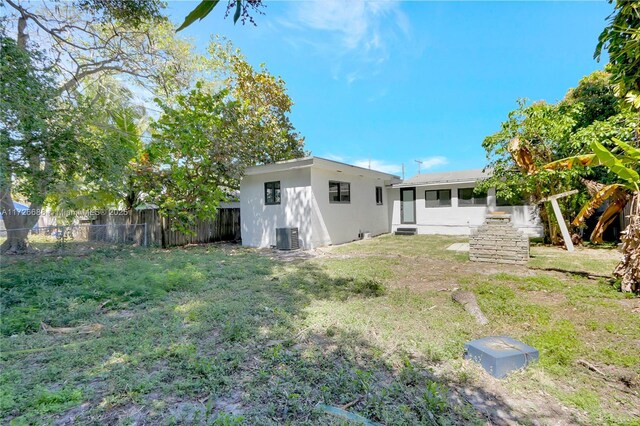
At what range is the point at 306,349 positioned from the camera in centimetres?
311

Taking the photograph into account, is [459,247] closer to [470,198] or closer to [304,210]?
[470,198]

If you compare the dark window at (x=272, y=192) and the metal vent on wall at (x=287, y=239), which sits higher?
the dark window at (x=272, y=192)

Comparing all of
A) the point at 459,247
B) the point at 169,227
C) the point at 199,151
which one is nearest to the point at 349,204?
the point at 459,247

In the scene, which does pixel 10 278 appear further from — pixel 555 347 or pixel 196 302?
pixel 555 347

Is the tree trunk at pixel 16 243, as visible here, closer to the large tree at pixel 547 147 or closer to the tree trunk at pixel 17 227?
Result: the tree trunk at pixel 17 227

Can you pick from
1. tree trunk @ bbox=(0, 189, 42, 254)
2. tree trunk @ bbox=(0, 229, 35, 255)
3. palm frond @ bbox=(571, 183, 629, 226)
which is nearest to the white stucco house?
palm frond @ bbox=(571, 183, 629, 226)

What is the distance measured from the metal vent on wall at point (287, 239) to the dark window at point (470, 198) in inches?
341

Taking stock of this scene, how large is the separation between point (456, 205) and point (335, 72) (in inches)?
345

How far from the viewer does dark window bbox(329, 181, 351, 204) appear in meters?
11.8

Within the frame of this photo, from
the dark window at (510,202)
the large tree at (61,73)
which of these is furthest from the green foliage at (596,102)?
the large tree at (61,73)

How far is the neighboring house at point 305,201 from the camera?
1064 cm

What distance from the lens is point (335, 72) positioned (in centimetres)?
1359

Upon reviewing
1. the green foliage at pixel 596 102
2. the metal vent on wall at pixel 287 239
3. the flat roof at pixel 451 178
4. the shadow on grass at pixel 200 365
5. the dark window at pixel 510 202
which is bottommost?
the shadow on grass at pixel 200 365

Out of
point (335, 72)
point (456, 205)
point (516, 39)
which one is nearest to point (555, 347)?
point (516, 39)
